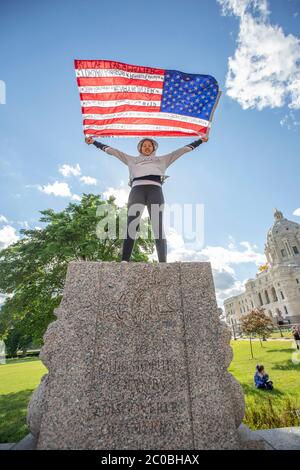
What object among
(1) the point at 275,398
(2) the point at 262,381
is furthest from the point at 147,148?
(2) the point at 262,381

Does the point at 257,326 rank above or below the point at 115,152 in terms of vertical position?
above

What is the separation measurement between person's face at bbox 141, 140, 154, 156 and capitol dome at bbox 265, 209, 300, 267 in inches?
3567

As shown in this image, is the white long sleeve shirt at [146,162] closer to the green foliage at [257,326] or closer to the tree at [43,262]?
the tree at [43,262]

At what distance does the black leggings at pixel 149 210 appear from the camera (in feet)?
13.9

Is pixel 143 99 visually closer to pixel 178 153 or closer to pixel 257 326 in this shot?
pixel 178 153

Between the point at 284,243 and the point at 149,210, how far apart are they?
94.2 meters

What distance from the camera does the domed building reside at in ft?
231

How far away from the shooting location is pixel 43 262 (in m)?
13.2

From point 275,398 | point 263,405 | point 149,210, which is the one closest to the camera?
point 149,210

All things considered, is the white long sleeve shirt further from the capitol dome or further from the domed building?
the capitol dome

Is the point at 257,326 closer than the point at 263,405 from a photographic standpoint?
No

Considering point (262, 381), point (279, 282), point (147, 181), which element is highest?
point (279, 282)

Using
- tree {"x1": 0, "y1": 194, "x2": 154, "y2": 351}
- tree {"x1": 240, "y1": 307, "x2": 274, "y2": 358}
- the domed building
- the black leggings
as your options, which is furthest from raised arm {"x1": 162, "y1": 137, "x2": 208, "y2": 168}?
the domed building

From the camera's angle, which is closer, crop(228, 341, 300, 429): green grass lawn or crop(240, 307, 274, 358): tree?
crop(228, 341, 300, 429): green grass lawn
